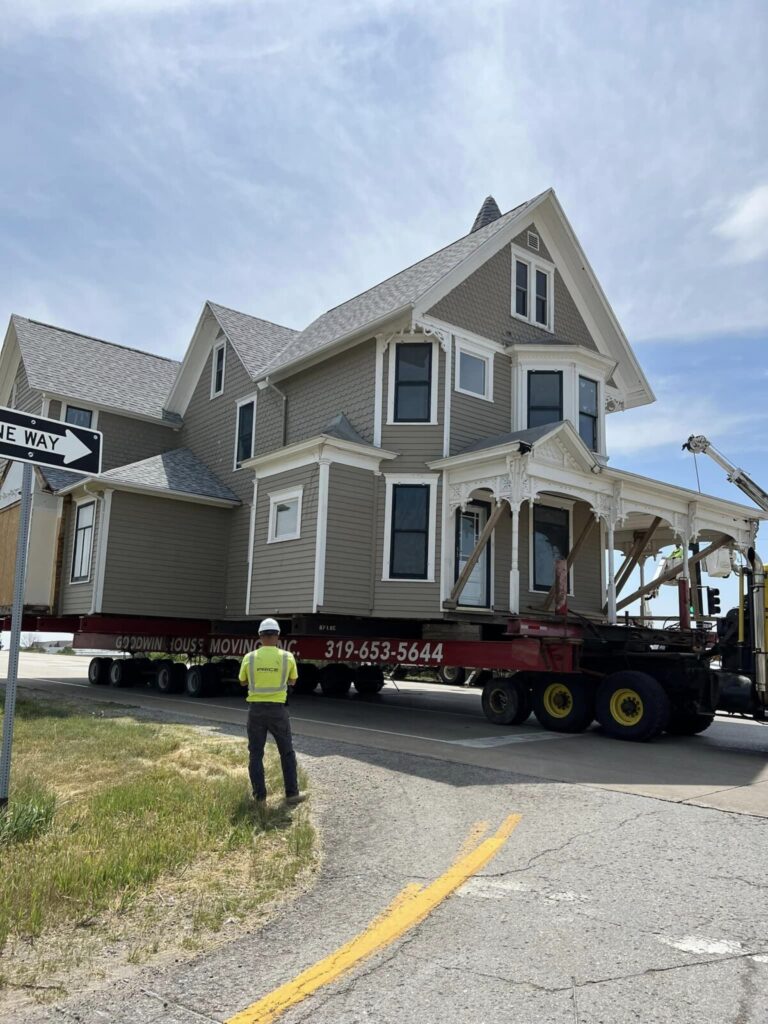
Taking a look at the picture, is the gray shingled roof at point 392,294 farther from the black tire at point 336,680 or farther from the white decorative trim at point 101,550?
the black tire at point 336,680

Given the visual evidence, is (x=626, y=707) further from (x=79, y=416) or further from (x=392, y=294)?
(x=79, y=416)

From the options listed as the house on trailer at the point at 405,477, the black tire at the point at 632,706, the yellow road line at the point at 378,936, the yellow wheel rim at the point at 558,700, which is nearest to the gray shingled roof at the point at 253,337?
the house on trailer at the point at 405,477

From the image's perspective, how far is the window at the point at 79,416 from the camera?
23750 mm

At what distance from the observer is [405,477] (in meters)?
17.3

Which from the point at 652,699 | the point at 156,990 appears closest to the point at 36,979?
the point at 156,990

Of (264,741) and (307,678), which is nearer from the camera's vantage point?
(264,741)

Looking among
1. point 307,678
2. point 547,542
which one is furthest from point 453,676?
point 547,542

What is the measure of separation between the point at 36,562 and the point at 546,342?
14.1 m

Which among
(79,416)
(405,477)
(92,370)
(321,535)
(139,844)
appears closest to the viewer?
(139,844)

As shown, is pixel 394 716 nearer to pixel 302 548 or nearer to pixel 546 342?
pixel 302 548

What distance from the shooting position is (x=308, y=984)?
414 cm

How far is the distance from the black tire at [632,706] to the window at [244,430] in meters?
11.6

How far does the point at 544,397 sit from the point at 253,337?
914 centimetres

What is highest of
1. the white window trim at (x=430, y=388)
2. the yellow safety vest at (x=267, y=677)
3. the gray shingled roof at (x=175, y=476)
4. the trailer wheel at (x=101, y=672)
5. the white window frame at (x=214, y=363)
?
the white window frame at (x=214, y=363)
